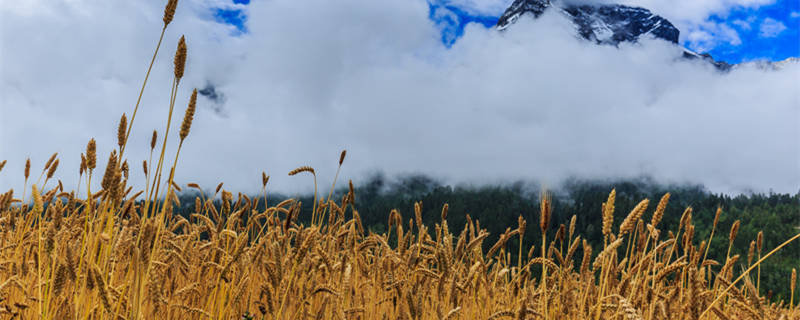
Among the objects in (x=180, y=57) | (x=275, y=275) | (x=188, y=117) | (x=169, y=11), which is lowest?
(x=275, y=275)

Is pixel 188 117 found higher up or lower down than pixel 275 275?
higher up

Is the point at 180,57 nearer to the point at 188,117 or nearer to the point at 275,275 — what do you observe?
the point at 188,117

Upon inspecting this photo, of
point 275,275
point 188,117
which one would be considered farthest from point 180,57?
point 275,275

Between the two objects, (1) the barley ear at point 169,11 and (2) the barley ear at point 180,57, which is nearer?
(2) the barley ear at point 180,57

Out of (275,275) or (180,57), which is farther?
(275,275)

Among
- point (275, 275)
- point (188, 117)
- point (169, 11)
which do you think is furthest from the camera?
point (275, 275)

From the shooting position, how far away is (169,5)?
5.61ft

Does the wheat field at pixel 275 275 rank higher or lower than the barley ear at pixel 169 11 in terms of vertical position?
lower

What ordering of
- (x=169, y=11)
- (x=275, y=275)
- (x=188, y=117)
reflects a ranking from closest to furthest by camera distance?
(x=188, y=117) → (x=169, y=11) → (x=275, y=275)

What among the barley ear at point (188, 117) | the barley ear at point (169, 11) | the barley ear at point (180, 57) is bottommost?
the barley ear at point (188, 117)

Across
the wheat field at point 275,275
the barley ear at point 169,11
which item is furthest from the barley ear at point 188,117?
the barley ear at point 169,11

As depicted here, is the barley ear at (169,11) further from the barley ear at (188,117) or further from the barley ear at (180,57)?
the barley ear at (188,117)

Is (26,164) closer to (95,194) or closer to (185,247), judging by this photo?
(95,194)

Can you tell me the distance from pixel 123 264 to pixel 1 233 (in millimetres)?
1407
